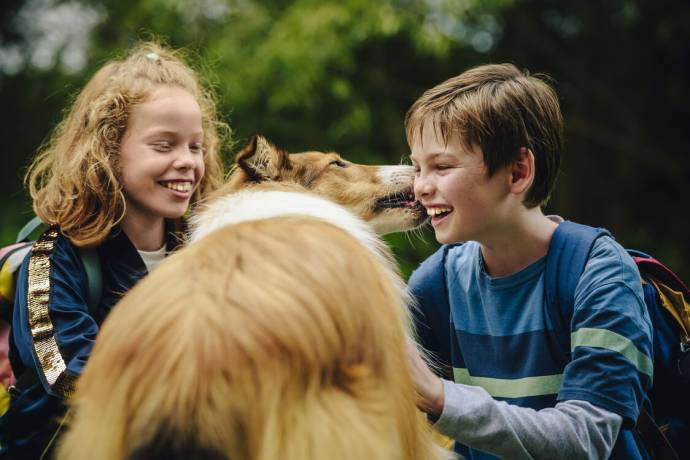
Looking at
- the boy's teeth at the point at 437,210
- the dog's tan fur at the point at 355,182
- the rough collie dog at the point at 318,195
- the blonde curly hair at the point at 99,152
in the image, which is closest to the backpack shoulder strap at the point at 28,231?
the blonde curly hair at the point at 99,152

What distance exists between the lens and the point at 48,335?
8.23 ft

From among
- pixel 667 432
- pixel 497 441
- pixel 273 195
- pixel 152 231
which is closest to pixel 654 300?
pixel 667 432

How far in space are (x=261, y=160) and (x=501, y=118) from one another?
54.9 inches

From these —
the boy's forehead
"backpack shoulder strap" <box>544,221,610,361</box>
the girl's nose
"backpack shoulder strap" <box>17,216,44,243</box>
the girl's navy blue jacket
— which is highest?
the boy's forehead

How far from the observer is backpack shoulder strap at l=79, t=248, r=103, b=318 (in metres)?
2.72

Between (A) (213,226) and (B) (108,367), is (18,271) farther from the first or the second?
(B) (108,367)

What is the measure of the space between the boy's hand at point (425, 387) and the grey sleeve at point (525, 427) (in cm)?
2

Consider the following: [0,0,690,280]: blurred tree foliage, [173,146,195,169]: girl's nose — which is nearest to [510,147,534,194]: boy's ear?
[173,146,195,169]: girl's nose

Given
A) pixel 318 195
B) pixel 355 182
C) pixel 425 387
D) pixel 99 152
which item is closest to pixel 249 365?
pixel 425 387

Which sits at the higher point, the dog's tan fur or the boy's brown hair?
the boy's brown hair

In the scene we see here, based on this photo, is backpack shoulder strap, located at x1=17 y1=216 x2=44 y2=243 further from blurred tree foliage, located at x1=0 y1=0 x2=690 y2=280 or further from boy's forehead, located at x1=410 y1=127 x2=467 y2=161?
blurred tree foliage, located at x1=0 y1=0 x2=690 y2=280

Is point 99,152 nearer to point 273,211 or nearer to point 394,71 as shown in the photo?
point 273,211

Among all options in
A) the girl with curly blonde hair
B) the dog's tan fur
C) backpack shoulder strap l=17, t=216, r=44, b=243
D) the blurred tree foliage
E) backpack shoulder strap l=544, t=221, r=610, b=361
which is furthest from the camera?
the blurred tree foliage

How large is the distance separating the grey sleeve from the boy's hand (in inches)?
0.9
